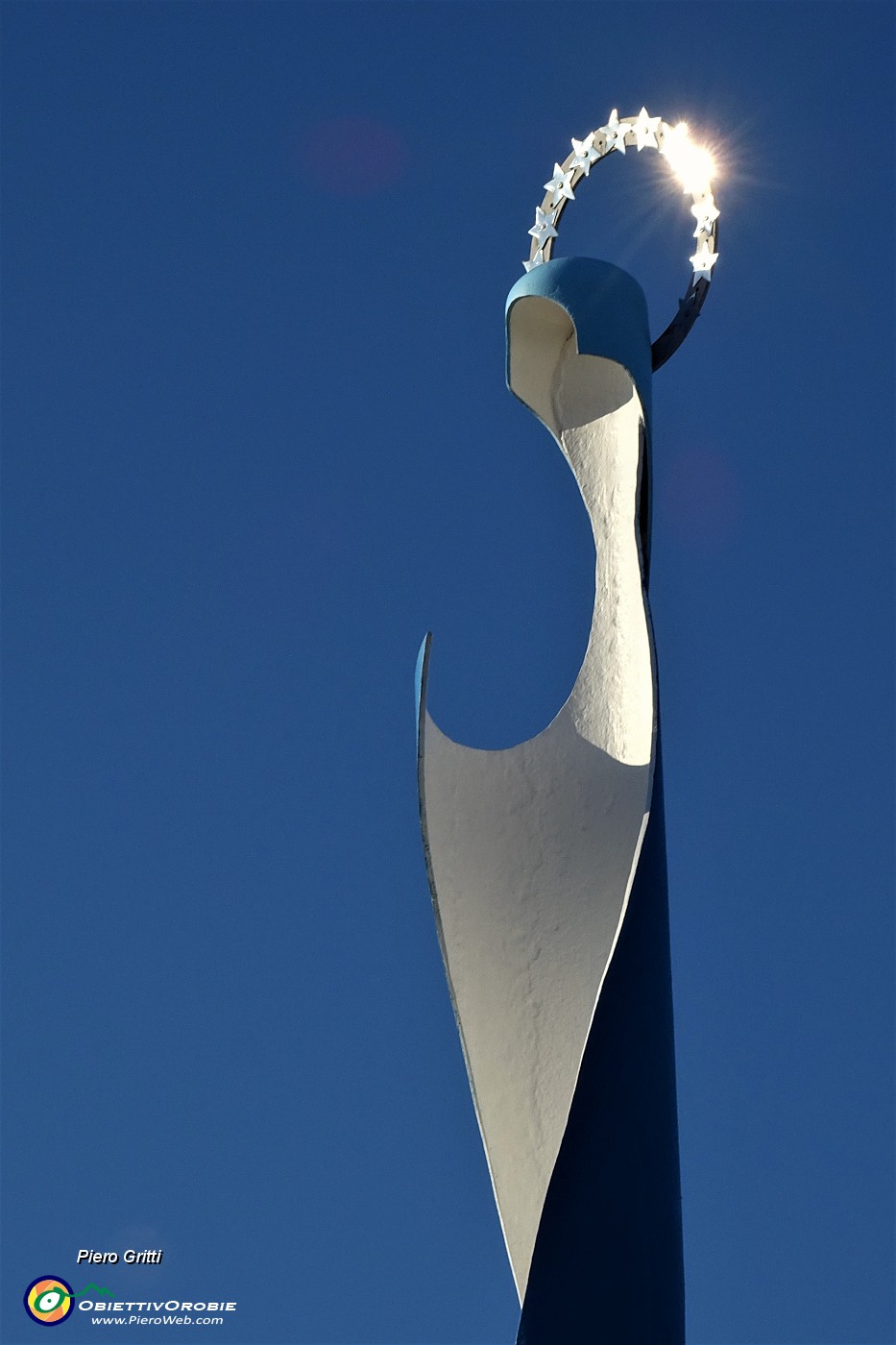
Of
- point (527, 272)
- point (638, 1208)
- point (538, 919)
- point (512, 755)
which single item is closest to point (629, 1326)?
point (638, 1208)

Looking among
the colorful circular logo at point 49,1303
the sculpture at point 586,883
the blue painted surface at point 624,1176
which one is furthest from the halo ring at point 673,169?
the colorful circular logo at point 49,1303

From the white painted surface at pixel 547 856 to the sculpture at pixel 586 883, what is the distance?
0.01 metres

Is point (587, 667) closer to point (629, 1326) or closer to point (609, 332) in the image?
point (609, 332)

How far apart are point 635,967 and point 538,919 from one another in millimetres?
1321

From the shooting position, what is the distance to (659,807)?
10242 millimetres

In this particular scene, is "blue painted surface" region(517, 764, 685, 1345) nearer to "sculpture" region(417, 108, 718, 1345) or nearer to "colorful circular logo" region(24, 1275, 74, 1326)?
"sculpture" region(417, 108, 718, 1345)

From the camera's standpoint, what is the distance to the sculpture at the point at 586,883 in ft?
30.8

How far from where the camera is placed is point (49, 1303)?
14.1 m

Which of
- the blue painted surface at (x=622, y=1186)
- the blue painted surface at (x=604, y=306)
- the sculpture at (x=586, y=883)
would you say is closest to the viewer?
the blue painted surface at (x=622, y=1186)

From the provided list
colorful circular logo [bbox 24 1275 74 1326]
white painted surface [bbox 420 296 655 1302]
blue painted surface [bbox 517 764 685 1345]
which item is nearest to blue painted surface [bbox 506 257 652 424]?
white painted surface [bbox 420 296 655 1302]

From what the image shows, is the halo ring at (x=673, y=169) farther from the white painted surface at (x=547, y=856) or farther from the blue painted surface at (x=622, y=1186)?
the blue painted surface at (x=622, y=1186)

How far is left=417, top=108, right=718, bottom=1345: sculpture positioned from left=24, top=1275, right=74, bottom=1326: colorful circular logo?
4.94m

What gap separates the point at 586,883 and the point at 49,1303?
19.3 feet

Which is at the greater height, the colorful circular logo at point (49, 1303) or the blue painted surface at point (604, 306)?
the blue painted surface at point (604, 306)
